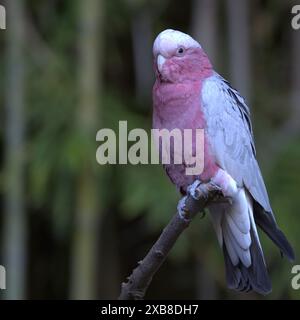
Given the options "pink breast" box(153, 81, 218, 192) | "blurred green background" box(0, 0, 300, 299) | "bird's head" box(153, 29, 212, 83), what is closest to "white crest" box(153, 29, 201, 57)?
"bird's head" box(153, 29, 212, 83)

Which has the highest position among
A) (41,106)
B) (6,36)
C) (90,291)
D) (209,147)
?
(6,36)

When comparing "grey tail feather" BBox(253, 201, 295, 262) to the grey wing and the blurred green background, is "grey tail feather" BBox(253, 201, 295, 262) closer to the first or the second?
the grey wing

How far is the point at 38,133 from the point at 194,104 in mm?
1268

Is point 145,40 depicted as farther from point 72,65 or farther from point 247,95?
point 247,95

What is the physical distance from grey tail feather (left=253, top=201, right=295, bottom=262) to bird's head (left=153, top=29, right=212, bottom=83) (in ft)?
0.82

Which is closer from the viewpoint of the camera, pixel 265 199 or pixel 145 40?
pixel 265 199

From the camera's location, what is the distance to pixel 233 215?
1316mm

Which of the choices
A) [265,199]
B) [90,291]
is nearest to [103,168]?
[90,291]

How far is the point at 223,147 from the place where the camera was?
52.1 inches

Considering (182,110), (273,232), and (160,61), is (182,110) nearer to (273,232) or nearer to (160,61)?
(160,61)

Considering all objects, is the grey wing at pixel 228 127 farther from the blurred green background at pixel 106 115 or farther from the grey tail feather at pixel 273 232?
the blurred green background at pixel 106 115

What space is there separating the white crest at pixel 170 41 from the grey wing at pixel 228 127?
19 centimetres

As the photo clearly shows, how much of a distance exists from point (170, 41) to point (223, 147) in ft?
0.98

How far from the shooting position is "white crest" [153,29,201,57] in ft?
3.40
